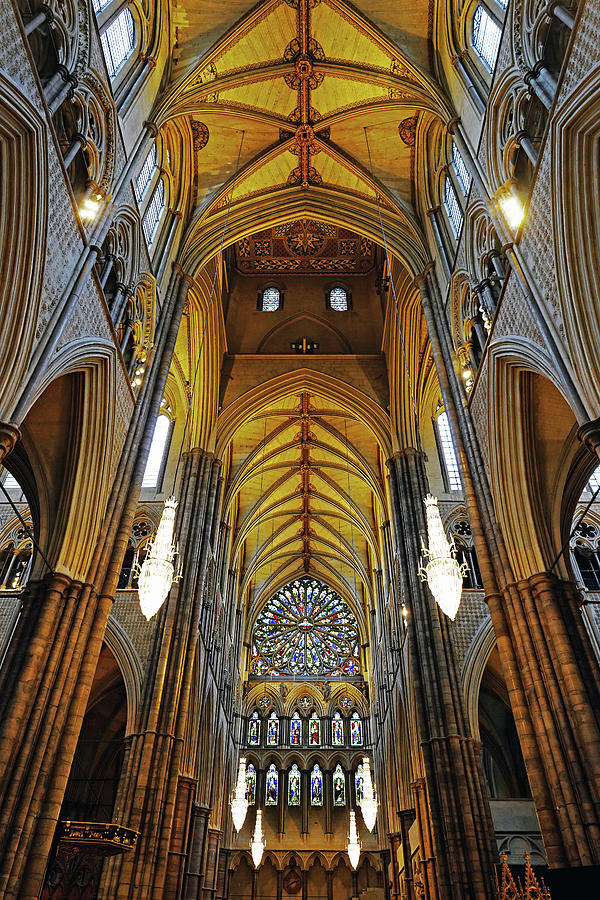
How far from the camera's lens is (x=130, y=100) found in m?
12.1

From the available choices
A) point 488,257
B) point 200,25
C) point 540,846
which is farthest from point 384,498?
point 200,25

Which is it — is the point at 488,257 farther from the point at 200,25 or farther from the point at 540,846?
the point at 540,846

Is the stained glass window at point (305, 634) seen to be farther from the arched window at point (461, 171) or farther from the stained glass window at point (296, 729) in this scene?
the arched window at point (461, 171)

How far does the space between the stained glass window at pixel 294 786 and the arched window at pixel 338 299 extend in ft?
71.3

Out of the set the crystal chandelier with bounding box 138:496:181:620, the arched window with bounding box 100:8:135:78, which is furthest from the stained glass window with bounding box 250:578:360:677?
the arched window with bounding box 100:8:135:78

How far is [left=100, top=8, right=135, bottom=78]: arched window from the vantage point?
38.2ft

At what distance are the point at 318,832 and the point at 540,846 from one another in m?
17.2

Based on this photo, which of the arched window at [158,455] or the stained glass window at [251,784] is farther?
the stained glass window at [251,784]

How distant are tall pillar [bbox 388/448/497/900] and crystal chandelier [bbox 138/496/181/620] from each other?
24.1 ft

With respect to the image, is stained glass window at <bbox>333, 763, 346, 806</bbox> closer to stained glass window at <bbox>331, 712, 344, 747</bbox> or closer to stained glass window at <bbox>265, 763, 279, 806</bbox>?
stained glass window at <bbox>331, 712, 344, 747</bbox>

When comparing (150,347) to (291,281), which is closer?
(150,347)

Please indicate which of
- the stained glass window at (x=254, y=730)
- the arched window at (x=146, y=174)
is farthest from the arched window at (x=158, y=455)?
the stained glass window at (x=254, y=730)

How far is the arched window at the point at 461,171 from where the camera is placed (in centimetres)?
1345

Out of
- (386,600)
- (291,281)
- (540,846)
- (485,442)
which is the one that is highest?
(291,281)
